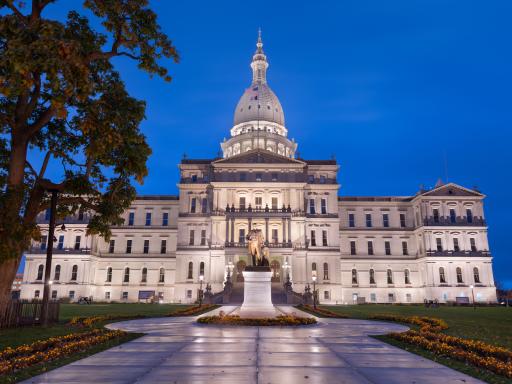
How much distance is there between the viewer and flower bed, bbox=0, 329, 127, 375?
10156 mm

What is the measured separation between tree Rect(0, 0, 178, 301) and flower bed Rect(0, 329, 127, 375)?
4.53 meters

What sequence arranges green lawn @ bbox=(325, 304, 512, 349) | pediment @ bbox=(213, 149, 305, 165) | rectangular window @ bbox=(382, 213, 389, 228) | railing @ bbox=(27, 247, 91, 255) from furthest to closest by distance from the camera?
rectangular window @ bbox=(382, 213, 389, 228)
railing @ bbox=(27, 247, 91, 255)
pediment @ bbox=(213, 149, 305, 165)
green lawn @ bbox=(325, 304, 512, 349)

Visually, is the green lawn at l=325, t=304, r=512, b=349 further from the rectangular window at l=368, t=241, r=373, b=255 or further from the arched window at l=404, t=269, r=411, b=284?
the rectangular window at l=368, t=241, r=373, b=255

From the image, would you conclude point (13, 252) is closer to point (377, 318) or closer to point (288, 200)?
point (377, 318)

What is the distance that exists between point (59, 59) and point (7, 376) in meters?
9.13

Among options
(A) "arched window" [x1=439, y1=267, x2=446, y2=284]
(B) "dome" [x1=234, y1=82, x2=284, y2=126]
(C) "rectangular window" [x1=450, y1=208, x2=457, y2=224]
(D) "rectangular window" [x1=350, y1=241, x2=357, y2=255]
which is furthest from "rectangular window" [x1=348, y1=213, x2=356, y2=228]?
(B) "dome" [x1=234, y1=82, x2=284, y2=126]

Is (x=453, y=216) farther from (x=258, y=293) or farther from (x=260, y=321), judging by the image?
(x=260, y=321)

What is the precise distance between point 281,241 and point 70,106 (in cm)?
4651

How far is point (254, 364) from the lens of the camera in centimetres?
1041

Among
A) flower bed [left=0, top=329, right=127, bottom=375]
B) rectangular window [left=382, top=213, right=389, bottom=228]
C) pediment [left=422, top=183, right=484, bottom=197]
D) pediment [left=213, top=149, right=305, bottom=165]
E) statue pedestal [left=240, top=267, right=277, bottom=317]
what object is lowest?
flower bed [left=0, top=329, right=127, bottom=375]

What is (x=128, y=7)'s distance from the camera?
57.7 feet

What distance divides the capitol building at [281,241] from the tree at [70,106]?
132 ft

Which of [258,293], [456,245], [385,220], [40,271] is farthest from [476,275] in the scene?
[40,271]

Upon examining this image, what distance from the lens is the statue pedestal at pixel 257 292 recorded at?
24.5 meters
